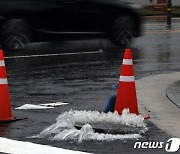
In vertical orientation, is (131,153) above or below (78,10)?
below

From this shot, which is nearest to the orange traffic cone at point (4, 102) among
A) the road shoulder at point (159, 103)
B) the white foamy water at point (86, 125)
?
the white foamy water at point (86, 125)

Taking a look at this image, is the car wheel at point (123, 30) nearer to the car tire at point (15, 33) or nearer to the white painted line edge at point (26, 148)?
the car tire at point (15, 33)

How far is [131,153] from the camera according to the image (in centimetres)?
834

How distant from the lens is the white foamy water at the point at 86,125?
358 inches

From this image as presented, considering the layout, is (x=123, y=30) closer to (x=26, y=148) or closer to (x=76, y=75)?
(x=76, y=75)

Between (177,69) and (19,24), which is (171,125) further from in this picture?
(19,24)

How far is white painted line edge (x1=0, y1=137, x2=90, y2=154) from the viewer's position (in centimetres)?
840

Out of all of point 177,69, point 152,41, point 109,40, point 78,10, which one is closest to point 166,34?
point 152,41

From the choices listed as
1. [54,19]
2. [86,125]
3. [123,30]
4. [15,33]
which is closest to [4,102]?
[86,125]

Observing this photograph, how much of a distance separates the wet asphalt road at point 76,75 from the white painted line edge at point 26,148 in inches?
7.3

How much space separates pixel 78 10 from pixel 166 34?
729 cm

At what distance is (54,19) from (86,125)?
10.8 meters

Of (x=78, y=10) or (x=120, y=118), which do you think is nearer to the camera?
(x=120, y=118)

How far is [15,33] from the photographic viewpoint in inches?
766
